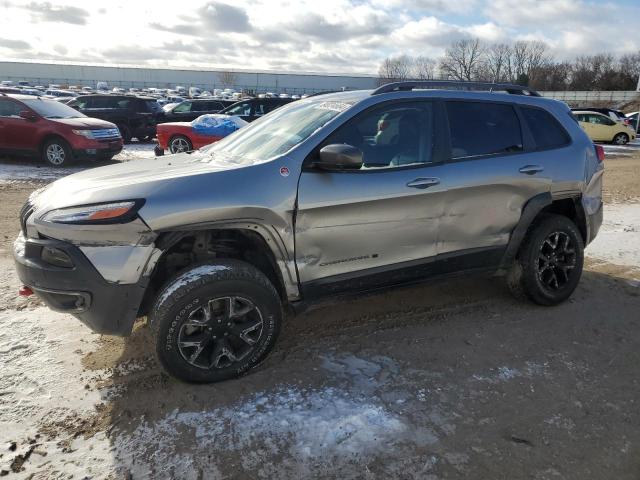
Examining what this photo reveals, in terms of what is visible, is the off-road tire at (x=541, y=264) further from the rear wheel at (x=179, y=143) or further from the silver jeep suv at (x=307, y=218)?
the rear wheel at (x=179, y=143)

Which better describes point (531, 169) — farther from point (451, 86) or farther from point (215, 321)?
point (215, 321)

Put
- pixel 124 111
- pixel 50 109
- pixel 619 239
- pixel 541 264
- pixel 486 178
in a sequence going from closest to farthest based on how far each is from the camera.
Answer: pixel 486 178, pixel 541 264, pixel 619 239, pixel 50 109, pixel 124 111

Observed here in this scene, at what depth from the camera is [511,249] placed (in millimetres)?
3951

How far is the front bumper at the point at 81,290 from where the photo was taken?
267cm

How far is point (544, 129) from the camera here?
4.12 metres

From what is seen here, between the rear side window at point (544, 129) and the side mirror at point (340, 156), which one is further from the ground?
the rear side window at point (544, 129)

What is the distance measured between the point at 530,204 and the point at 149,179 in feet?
9.57

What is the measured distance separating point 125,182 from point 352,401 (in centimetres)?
189

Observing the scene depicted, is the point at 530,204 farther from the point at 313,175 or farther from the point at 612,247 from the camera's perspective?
the point at 612,247

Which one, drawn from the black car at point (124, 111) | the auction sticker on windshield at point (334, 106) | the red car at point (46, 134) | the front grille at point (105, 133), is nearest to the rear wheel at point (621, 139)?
the black car at point (124, 111)

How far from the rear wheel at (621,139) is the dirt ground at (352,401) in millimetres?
22881

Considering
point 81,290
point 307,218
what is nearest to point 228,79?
point 307,218

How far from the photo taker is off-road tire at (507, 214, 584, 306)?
4.02 meters

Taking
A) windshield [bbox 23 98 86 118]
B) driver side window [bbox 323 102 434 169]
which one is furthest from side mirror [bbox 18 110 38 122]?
driver side window [bbox 323 102 434 169]
